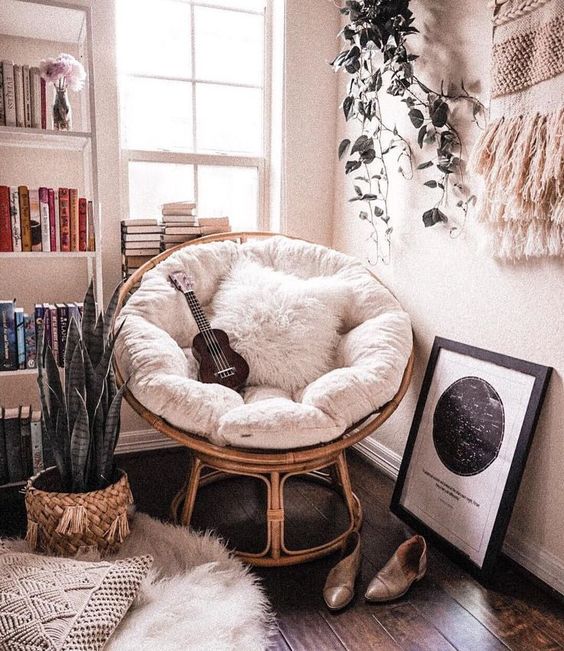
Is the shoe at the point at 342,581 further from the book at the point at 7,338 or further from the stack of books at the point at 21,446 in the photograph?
the book at the point at 7,338

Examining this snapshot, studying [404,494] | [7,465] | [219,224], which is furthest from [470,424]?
[7,465]

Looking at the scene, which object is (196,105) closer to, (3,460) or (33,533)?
(3,460)

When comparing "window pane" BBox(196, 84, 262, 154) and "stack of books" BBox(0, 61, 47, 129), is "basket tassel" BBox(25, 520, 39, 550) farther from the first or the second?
"window pane" BBox(196, 84, 262, 154)

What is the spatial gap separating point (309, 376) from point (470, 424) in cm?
59

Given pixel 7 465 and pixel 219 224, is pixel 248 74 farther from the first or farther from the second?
pixel 7 465

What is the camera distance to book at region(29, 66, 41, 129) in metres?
2.19

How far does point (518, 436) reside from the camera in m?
1.87

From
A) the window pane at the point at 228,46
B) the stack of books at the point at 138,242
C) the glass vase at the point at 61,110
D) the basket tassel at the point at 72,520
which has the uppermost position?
the window pane at the point at 228,46

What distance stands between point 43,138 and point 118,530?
1469 millimetres

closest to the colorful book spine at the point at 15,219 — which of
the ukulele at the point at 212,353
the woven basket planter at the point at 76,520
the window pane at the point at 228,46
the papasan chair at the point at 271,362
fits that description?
the papasan chair at the point at 271,362

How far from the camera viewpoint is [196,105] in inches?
114

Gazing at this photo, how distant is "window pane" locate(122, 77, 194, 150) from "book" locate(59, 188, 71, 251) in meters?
0.64

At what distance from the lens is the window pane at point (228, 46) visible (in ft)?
9.37

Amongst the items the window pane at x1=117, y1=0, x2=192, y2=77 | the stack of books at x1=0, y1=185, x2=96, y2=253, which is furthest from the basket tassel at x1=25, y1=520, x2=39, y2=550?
the window pane at x1=117, y1=0, x2=192, y2=77
